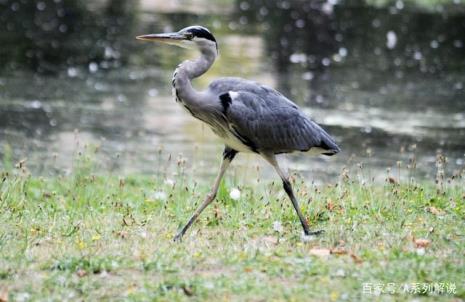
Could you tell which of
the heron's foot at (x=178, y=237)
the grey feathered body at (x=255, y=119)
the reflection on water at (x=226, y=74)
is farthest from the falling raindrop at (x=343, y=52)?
the heron's foot at (x=178, y=237)

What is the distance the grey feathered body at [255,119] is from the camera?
733 centimetres

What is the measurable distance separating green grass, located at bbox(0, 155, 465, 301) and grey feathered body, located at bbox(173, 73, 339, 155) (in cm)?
71

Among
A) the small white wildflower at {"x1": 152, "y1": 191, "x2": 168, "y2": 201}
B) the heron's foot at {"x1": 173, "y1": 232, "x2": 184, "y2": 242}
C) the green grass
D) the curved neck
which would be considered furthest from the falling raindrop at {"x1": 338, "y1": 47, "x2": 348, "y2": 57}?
the heron's foot at {"x1": 173, "y1": 232, "x2": 184, "y2": 242}

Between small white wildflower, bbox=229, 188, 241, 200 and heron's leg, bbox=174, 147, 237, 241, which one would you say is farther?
small white wildflower, bbox=229, 188, 241, 200

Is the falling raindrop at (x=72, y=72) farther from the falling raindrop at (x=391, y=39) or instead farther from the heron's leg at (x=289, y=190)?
the heron's leg at (x=289, y=190)

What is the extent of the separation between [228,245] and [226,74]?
1323 centimetres

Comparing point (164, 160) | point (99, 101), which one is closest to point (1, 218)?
point (164, 160)

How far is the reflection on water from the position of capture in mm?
14250

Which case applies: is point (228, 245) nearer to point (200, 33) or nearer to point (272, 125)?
point (272, 125)

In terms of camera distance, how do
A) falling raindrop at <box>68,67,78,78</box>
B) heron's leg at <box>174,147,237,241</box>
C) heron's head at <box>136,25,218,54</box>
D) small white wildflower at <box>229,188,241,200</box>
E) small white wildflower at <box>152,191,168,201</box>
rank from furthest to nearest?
falling raindrop at <box>68,67,78,78</box> < small white wildflower at <box>152,191,168,201</box> < small white wildflower at <box>229,188,241,200</box> < heron's leg at <box>174,147,237,241</box> < heron's head at <box>136,25,218,54</box>

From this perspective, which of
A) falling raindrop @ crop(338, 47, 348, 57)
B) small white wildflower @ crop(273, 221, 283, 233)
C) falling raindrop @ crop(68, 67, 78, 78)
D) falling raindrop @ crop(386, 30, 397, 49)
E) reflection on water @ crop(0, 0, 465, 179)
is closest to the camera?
small white wildflower @ crop(273, 221, 283, 233)

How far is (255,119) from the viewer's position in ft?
24.3

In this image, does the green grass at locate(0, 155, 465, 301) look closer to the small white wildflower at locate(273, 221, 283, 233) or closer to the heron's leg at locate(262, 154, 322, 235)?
the small white wildflower at locate(273, 221, 283, 233)

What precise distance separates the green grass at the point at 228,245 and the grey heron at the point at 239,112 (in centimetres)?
47
